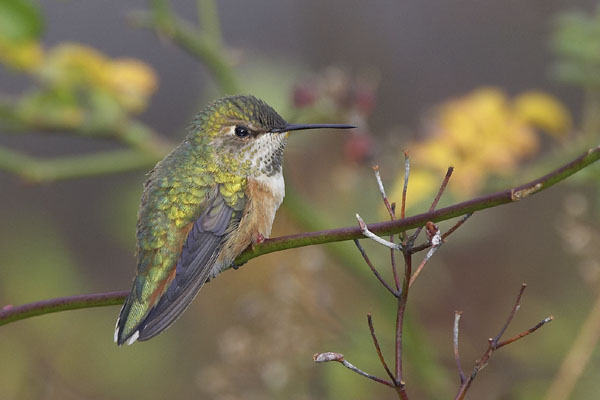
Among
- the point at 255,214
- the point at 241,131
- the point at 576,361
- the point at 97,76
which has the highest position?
the point at 241,131

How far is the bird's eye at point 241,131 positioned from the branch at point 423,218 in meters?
0.67

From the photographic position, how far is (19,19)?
2.65m

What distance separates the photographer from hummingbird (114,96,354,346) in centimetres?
195

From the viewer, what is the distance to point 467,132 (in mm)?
2943

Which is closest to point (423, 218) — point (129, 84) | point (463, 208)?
point (463, 208)

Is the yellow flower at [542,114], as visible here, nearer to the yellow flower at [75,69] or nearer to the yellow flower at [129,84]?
the yellow flower at [129,84]

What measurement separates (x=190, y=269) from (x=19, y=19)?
1.20 metres

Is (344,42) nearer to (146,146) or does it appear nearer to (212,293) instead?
(212,293)

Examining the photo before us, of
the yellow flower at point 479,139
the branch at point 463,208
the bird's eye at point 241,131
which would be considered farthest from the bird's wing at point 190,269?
the yellow flower at point 479,139

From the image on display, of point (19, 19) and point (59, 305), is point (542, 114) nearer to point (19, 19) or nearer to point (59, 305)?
point (19, 19)

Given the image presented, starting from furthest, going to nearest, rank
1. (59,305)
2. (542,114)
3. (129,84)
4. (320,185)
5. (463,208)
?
(320,185) → (129,84) → (542,114) → (59,305) → (463,208)

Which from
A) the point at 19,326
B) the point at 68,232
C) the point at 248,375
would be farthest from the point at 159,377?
the point at 68,232

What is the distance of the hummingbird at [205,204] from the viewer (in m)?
1.95

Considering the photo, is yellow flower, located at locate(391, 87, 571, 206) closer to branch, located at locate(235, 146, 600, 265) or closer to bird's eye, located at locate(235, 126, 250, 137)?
bird's eye, located at locate(235, 126, 250, 137)
